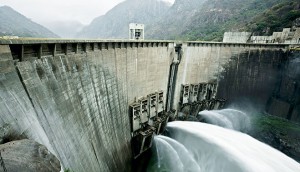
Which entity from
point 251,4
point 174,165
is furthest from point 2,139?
point 251,4

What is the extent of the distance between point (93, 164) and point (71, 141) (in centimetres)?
200

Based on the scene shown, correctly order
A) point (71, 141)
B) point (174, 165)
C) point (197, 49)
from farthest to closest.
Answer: point (197, 49), point (174, 165), point (71, 141)

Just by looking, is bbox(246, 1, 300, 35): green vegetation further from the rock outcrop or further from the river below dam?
the rock outcrop

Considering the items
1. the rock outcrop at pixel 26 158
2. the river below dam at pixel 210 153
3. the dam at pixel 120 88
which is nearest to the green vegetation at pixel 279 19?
the dam at pixel 120 88

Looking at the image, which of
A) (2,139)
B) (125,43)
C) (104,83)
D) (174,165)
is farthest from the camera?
(174,165)

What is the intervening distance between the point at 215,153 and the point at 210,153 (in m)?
0.43

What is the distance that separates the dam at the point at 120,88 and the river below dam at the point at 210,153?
1.42m

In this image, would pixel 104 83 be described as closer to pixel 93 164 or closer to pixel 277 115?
pixel 93 164

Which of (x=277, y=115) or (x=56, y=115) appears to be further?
(x=277, y=115)

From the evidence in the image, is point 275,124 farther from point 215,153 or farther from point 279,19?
point 279,19

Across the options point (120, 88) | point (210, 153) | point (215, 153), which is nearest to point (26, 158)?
point (120, 88)

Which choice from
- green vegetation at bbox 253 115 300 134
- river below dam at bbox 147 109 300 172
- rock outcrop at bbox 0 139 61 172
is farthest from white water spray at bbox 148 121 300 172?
rock outcrop at bbox 0 139 61 172

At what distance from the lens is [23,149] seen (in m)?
6.03

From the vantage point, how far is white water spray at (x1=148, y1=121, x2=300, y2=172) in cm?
1526
